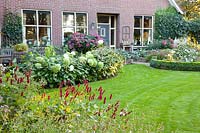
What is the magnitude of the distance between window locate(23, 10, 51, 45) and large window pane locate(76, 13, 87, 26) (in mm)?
1853

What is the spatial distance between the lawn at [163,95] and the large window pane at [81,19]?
675 cm

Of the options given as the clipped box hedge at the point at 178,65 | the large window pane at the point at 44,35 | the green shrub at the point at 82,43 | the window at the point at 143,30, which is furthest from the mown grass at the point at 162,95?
the window at the point at 143,30

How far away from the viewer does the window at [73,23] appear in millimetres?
16938

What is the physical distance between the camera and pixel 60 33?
16547 millimetres

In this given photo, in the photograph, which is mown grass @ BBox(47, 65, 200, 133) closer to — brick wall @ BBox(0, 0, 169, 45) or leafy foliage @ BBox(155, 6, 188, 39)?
brick wall @ BBox(0, 0, 169, 45)

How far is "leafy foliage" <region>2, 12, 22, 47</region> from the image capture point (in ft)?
48.4

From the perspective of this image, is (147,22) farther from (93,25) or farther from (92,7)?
(92,7)

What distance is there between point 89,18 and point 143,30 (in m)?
4.84

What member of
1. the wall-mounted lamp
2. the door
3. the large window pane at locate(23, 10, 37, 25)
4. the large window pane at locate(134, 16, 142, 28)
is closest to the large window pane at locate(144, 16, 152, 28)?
the large window pane at locate(134, 16, 142, 28)

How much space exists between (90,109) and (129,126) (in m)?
0.73

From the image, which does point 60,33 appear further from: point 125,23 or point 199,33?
point 199,33

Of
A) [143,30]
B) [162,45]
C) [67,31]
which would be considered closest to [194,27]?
[143,30]

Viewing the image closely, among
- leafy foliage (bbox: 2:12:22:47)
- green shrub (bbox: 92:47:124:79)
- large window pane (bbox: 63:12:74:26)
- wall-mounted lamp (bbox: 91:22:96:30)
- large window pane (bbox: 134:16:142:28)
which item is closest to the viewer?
green shrub (bbox: 92:47:124:79)

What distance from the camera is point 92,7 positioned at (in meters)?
17.8
